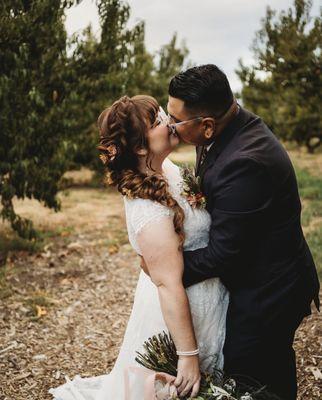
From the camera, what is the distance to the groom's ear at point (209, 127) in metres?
2.66

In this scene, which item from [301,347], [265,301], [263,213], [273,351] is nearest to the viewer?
[263,213]

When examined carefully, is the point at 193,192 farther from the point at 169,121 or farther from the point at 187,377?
the point at 187,377

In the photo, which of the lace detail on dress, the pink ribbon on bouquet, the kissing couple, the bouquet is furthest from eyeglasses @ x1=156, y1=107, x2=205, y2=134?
the pink ribbon on bouquet

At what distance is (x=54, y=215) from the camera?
10.5 meters

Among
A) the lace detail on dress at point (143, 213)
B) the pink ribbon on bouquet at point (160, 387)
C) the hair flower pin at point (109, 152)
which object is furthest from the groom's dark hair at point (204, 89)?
the pink ribbon on bouquet at point (160, 387)

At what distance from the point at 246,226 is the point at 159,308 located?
0.84m

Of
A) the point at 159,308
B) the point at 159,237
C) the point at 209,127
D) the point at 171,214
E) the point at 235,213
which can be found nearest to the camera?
the point at 235,213

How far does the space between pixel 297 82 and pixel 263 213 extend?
885 centimetres

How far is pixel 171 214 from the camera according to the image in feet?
8.43

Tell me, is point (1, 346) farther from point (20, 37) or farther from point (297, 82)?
point (297, 82)

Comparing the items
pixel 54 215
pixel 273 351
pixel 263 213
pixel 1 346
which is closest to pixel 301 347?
pixel 273 351

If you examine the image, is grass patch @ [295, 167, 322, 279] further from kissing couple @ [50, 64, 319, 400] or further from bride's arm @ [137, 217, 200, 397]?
bride's arm @ [137, 217, 200, 397]

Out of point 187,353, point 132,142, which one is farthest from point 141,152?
point 187,353

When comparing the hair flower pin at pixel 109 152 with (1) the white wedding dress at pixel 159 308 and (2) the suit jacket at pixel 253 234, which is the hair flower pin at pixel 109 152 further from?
(2) the suit jacket at pixel 253 234
